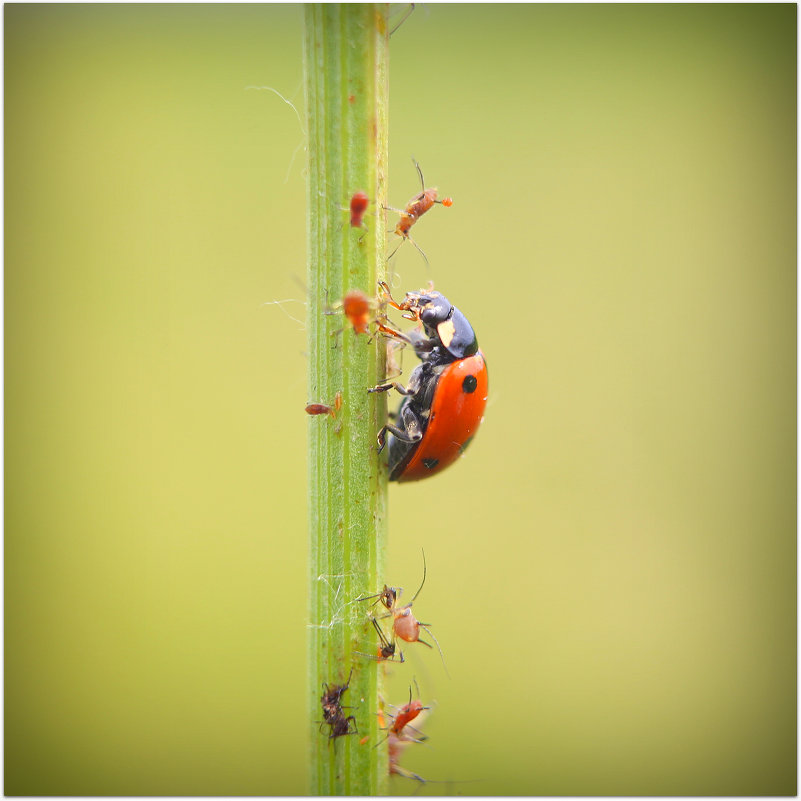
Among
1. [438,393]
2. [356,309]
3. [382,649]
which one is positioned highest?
[356,309]

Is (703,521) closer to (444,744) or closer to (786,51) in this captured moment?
(444,744)

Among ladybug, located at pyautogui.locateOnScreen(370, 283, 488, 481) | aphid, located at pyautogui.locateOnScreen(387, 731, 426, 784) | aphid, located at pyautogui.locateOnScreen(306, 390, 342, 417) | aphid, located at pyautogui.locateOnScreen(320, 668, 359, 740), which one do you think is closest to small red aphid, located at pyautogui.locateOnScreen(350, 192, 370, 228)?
aphid, located at pyautogui.locateOnScreen(306, 390, 342, 417)

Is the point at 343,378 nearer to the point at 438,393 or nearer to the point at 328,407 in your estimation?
the point at 328,407

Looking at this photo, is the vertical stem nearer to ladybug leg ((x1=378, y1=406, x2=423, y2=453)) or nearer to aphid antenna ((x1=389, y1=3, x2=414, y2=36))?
aphid antenna ((x1=389, y1=3, x2=414, y2=36))

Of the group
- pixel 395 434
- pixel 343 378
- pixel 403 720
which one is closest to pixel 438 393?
pixel 395 434

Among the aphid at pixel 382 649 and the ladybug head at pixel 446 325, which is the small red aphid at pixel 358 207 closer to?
the ladybug head at pixel 446 325

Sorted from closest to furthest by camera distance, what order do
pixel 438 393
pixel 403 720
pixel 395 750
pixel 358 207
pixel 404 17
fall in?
pixel 358 207
pixel 404 17
pixel 395 750
pixel 403 720
pixel 438 393
